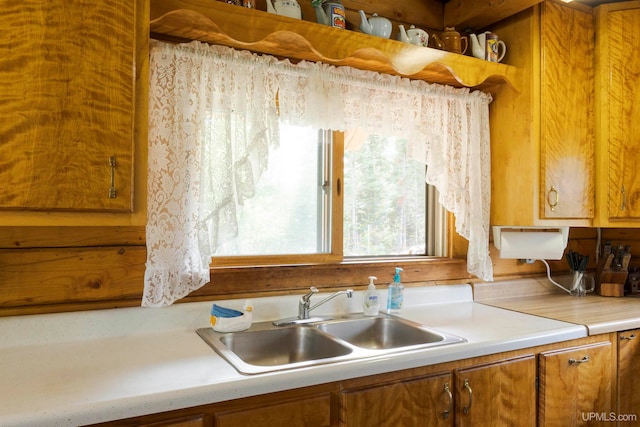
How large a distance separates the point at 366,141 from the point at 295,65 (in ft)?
1.76

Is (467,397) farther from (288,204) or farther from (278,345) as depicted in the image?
(288,204)

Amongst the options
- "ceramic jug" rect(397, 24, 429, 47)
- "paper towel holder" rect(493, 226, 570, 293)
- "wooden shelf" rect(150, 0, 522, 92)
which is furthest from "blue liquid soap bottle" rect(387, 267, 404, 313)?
"ceramic jug" rect(397, 24, 429, 47)

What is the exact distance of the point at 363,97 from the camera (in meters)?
1.88

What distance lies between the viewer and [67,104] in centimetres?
120

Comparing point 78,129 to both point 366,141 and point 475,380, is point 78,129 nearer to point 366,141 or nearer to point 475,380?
point 366,141

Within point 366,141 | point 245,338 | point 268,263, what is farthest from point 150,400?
point 366,141

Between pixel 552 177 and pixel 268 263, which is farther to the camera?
pixel 552 177

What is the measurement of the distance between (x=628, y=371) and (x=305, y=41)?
5.93ft

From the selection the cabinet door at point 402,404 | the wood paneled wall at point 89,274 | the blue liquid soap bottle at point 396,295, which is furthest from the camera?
the blue liquid soap bottle at point 396,295

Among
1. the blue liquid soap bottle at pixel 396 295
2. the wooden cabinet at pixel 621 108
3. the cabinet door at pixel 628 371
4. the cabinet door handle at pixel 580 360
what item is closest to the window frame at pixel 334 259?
the blue liquid soap bottle at pixel 396 295

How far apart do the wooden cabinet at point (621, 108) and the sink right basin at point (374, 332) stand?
1224 mm

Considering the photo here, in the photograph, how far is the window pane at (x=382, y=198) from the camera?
2.08 m

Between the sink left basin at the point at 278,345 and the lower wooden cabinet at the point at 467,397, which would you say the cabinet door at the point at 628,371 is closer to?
the lower wooden cabinet at the point at 467,397

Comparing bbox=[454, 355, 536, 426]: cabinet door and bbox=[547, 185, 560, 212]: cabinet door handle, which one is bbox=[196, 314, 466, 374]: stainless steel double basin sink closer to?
bbox=[454, 355, 536, 426]: cabinet door
